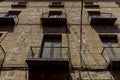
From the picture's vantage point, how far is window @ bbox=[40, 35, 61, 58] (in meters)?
10.3

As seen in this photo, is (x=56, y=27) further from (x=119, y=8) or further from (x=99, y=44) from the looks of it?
(x=119, y=8)

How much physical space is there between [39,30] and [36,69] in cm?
410

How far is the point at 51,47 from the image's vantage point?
10156mm

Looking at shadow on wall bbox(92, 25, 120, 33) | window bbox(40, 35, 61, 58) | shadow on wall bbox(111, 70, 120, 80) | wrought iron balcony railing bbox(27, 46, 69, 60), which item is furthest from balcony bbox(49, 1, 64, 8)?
shadow on wall bbox(111, 70, 120, 80)

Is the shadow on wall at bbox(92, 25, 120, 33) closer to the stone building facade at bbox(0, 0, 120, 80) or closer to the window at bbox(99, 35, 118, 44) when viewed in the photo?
the stone building facade at bbox(0, 0, 120, 80)

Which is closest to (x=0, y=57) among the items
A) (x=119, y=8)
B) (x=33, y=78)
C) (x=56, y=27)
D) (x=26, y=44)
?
(x=26, y=44)

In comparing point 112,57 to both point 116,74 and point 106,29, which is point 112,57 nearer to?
point 116,74

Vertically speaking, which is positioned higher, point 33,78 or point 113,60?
point 113,60

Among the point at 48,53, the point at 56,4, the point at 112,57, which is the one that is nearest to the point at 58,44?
the point at 48,53

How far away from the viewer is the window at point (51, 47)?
10344 millimetres

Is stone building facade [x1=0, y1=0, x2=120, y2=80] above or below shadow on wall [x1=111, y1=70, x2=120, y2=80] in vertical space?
above

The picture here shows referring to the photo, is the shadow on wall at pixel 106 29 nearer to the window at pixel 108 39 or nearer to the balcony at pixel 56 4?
the window at pixel 108 39

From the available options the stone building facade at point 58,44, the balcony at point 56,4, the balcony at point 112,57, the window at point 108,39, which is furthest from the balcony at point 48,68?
the balcony at point 56,4

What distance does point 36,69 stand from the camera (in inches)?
346
